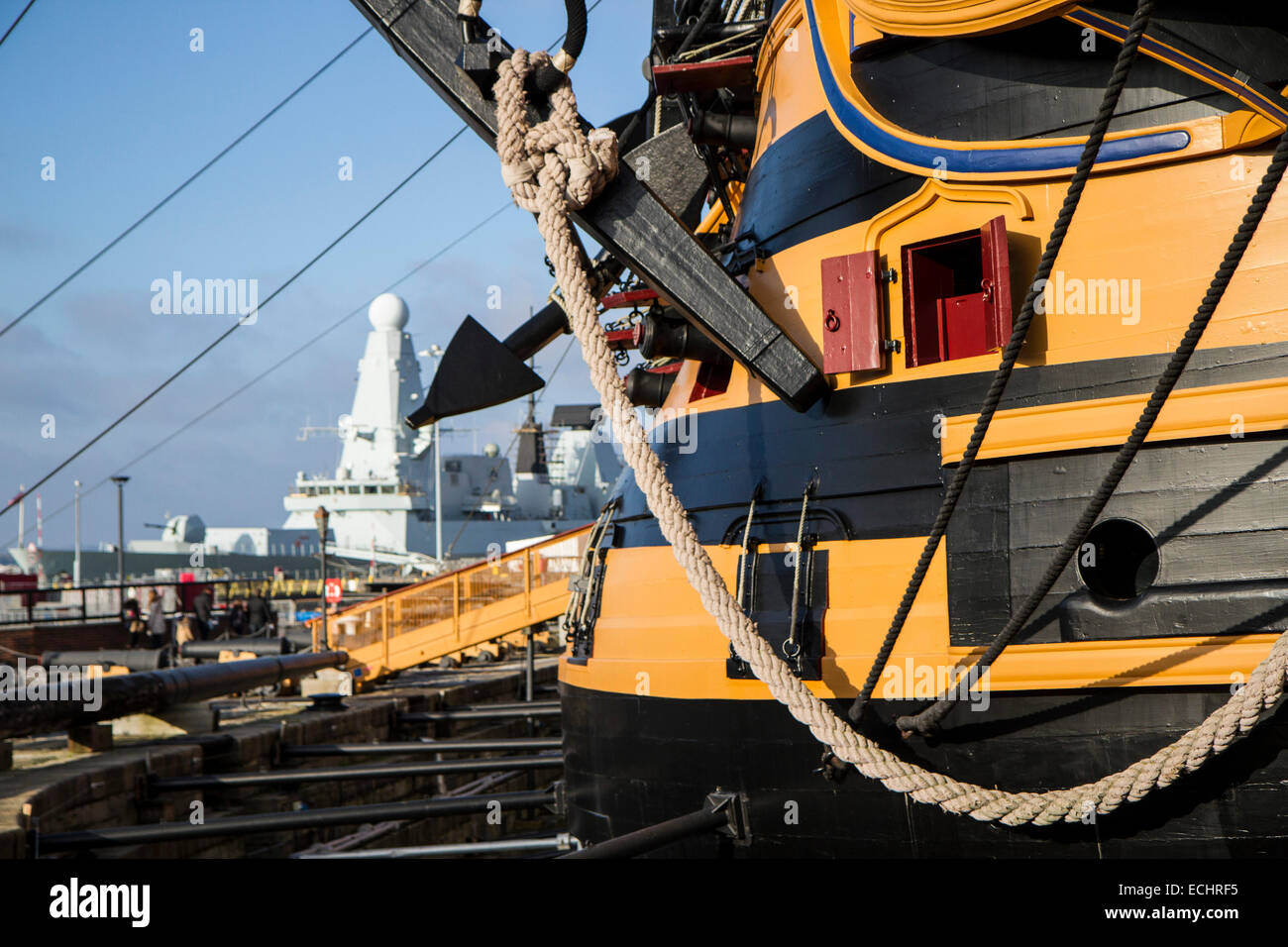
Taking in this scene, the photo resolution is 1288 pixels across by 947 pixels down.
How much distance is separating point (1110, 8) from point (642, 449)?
9.36ft

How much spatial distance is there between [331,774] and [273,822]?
175cm

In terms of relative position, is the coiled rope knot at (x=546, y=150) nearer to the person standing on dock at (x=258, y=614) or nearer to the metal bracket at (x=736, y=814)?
the metal bracket at (x=736, y=814)

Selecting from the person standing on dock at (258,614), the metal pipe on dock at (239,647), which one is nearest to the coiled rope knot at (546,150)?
the metal pipe on dock at (239,647)

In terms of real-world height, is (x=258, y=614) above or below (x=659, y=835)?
above

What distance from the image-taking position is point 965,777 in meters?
4.78

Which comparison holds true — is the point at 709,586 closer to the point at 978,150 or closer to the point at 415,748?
the point at 978,150

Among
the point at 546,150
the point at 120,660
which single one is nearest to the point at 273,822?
the point at 546,150

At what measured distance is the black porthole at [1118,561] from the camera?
15.4ft

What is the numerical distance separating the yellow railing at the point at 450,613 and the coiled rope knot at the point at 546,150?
1248 centimetres

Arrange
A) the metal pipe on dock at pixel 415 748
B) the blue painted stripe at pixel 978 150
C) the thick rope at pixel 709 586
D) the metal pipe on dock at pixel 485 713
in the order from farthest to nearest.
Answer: the metal pipe on dock at pixel 485 713 → the metal pipe on dock at pixel 415 748 → the blue painted stripe at pixel 978 150 → the thick rope at pixel 709 586

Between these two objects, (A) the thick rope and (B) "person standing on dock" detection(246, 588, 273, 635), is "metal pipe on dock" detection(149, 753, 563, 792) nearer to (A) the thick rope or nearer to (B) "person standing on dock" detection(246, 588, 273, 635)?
(A) the thick rope
